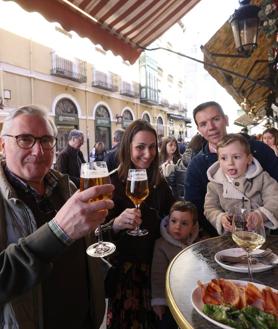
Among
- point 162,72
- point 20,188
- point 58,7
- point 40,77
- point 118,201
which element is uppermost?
point 162,72

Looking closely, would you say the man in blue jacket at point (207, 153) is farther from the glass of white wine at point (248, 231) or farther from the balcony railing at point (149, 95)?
the balcony railing at point (149, 95)

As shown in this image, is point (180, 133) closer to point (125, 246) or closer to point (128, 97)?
point (128, 97)

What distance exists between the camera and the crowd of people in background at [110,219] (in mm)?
989

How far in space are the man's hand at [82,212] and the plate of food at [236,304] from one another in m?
0.50

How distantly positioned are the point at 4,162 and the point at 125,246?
98 centimetres

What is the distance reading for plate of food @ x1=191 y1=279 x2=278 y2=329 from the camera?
947 millimetres

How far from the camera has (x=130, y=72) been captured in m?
22.1

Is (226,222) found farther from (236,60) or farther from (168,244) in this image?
(236,60)

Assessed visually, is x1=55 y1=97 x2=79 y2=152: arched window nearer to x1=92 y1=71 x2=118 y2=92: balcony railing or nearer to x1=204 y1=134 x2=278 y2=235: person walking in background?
x1=92 y1=71 x2=118 y2=92: balcony railing

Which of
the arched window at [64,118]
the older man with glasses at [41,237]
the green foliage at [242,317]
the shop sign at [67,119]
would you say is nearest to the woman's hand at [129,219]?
the older man with glasses at [41,237]

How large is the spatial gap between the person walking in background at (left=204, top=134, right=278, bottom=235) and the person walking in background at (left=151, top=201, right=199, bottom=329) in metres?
0.16

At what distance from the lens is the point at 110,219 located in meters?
2.08

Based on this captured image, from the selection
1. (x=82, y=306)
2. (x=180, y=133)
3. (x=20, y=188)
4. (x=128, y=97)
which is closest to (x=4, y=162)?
(x=20, y=188)

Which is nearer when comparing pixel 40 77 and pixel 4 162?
pixel 4 162
